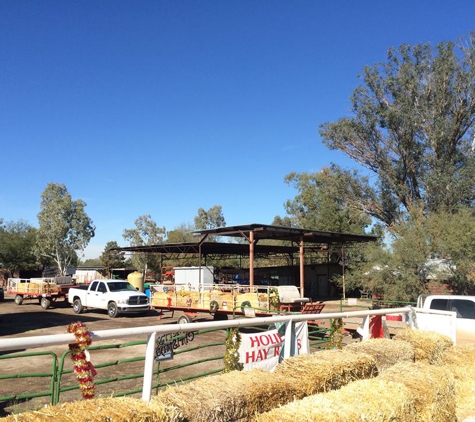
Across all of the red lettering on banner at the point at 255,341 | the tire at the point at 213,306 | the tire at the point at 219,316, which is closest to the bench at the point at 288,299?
the tire at the point at 219,316

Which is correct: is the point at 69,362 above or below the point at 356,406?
below

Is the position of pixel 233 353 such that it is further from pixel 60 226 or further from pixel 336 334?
pixel 60 226

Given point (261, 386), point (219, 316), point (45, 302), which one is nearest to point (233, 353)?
point (261, 386)

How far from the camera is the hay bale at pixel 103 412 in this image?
2353mm

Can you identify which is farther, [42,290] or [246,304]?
[42,290]

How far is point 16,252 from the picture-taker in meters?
60.0

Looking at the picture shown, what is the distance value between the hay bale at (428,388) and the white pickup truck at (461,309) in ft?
20.5

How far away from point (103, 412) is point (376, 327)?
20.3ft

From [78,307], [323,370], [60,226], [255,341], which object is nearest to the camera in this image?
[323,370]

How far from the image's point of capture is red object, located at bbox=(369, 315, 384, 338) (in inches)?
300

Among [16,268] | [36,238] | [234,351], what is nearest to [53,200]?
[36,238]

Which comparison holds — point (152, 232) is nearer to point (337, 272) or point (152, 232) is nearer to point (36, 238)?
point (36, 238)

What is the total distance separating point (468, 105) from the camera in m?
31.5

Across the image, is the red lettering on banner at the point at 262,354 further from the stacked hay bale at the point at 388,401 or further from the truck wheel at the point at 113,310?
the truck wheel at the point at 113,310
